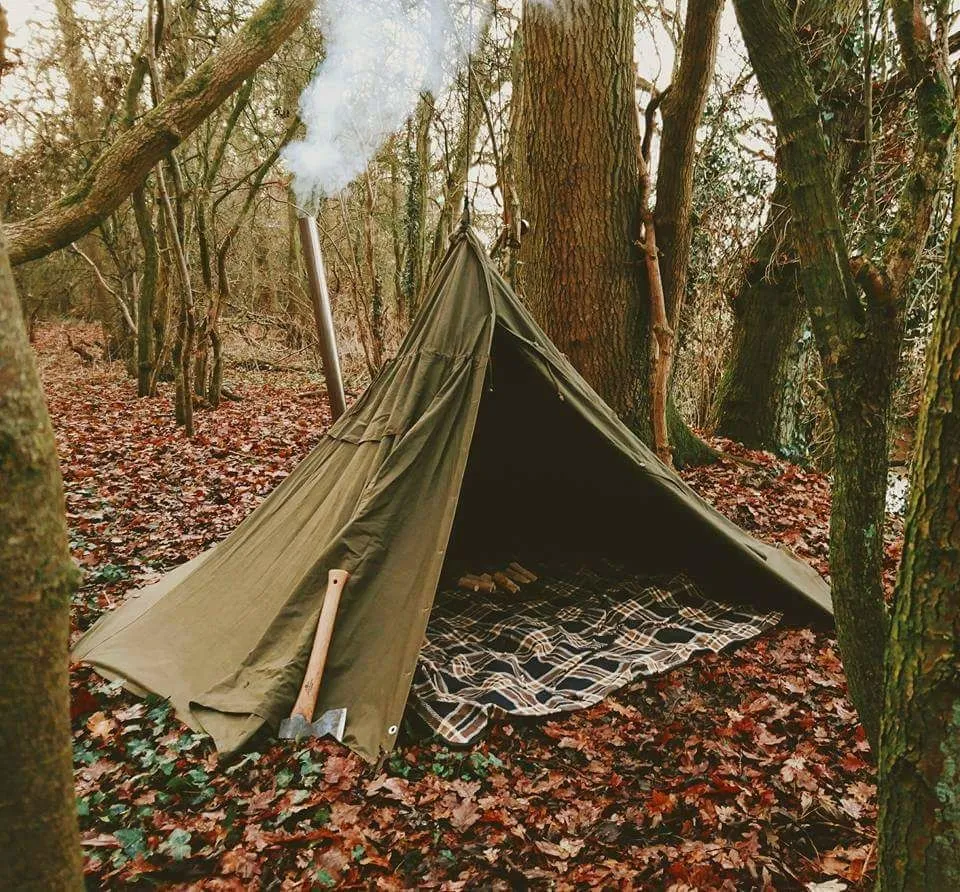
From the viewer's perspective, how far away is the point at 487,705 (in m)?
2.67

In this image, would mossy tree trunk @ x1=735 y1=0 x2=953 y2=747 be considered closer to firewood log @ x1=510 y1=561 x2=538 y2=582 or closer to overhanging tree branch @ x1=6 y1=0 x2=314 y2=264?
firewood log @ x1=510 y1=561 x2=538 y2=582

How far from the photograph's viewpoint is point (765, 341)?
20.4 feet

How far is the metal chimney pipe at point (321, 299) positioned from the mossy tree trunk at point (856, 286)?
3.49 metres

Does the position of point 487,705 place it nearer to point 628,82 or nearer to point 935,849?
point 935,849

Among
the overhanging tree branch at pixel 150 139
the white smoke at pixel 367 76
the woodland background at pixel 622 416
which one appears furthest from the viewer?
the white smoke at pixel 367 76

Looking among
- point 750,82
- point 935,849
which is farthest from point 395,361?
point 750,82

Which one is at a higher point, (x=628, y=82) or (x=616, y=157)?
(x=628, y=82)

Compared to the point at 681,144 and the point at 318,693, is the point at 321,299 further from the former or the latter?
the point at 318,693

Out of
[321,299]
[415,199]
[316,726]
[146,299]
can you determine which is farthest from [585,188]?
[146,299]

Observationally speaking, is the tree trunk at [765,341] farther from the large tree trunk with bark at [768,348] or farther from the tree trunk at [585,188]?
the tree trunk at [585,188]

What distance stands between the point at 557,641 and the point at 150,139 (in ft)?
10.8

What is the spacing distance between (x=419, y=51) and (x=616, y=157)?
17.8ft

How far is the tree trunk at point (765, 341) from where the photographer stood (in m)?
6.15

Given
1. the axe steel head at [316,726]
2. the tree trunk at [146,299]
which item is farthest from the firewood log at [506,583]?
the tree trunk at [146,299]
